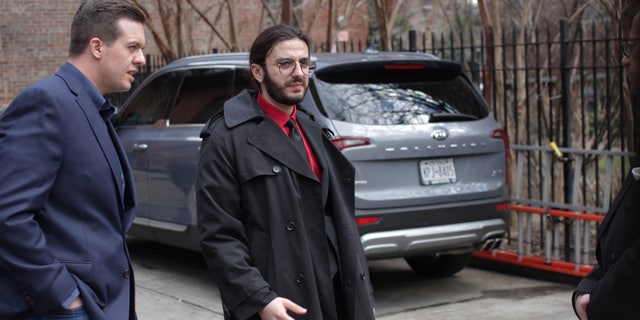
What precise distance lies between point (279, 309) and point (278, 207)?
1.22 ft

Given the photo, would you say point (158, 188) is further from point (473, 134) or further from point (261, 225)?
point (261, 225)

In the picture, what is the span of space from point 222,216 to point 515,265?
210 inches

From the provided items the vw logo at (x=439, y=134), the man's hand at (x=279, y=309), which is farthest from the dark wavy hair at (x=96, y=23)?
the vw logo at (x=439, y=134)

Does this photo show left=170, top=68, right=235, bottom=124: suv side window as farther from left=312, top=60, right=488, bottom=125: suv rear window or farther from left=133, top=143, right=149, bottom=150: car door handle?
left=312, top=60, right=488, bottom=125: suv rear window

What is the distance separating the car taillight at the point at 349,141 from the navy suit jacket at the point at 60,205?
3.44 metres

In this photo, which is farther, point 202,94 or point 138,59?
point 202,94

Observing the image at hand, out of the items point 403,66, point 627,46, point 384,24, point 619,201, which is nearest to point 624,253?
point 619,201

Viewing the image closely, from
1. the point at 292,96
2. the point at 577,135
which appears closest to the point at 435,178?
the point at 292,96

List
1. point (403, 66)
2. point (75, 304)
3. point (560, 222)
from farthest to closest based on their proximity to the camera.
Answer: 1. point (560, 222)
2. point (403, 66)
3. point (75, 304)

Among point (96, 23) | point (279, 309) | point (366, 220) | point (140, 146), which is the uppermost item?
point (96, 23)

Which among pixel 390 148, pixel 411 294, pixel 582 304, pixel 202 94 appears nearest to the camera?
pixel 582 304

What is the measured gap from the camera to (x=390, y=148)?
→ 6.48 m

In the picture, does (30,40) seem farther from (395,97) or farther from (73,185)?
(73,185)

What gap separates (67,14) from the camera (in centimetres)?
2169
